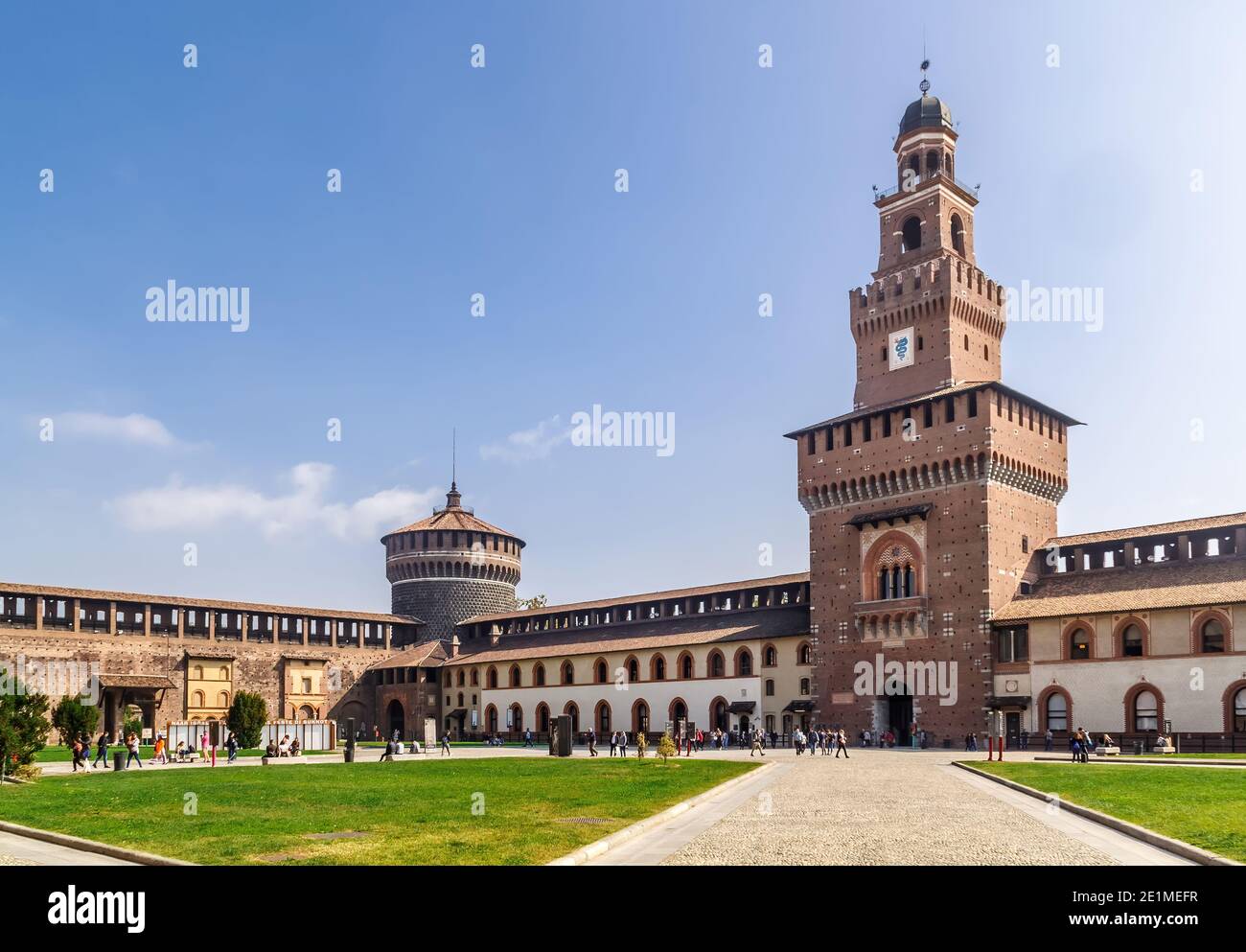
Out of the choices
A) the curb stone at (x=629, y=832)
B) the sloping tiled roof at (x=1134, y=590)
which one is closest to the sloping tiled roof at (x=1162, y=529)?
the sloping tiled roof at (x=1134, y=590)

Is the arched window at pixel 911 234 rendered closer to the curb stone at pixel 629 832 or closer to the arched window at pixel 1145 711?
the arched window at pixel 1145 711

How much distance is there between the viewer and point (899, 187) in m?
64.0

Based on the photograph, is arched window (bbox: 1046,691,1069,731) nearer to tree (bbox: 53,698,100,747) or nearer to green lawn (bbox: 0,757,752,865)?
green lawn (bbox: 0,757,752,865)

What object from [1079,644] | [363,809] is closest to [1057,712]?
[1079,644]

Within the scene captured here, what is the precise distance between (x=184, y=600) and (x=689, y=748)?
38.1 meters

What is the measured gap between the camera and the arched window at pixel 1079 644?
49.5 meters

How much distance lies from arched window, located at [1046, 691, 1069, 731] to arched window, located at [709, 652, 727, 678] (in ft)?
65.9

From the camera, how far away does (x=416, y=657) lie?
83.9 metres

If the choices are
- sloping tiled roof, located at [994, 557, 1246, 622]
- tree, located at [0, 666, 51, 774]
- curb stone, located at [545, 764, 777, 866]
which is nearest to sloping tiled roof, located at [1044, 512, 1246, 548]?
sloping tiled roof, located at [994, 557, 1246, 622]

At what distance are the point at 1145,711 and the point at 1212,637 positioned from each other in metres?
4.14

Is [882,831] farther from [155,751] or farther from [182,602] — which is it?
[182,602]
